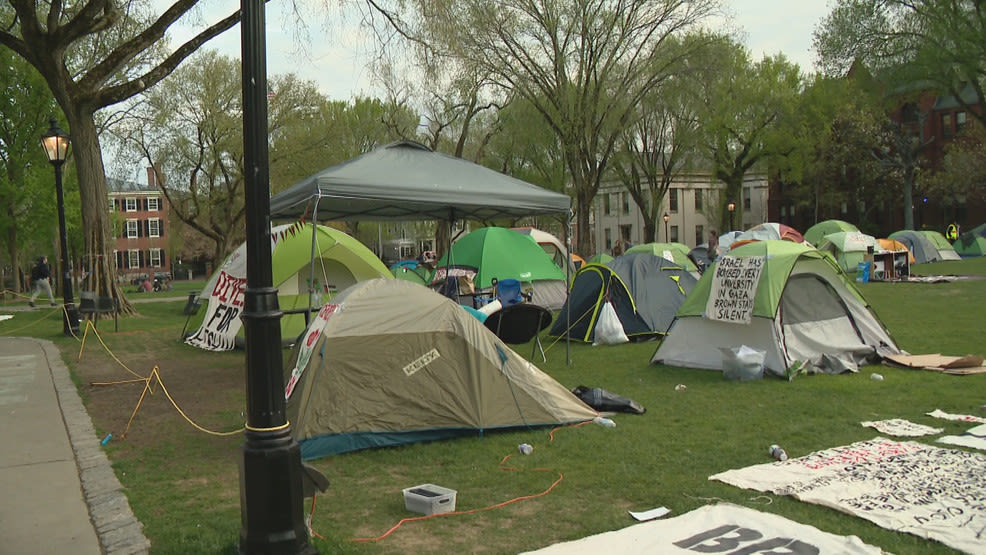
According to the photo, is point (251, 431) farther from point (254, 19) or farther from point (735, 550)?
point (735, 550)

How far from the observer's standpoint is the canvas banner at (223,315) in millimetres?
12688

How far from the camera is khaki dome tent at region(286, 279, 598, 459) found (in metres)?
5.91

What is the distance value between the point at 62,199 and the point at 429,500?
13.9m

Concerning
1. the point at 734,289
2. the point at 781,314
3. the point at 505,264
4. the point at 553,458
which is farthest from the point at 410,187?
the point at 505,264

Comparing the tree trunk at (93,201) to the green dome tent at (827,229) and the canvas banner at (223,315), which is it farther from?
the green dome tent at (827,229)

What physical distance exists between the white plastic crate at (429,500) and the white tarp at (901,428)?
12.2 feet

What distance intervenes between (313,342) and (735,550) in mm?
3765

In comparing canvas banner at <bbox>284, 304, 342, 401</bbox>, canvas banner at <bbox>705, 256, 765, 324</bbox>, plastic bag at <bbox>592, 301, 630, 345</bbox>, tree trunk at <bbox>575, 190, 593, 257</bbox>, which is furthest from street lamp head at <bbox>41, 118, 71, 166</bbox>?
tree trunk at <bbox>575, 190, 593, 257</bbox>

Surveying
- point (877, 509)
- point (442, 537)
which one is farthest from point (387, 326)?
point (877, 509)

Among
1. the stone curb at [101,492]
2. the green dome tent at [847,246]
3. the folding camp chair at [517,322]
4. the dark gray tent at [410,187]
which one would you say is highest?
the dark gray tent at [410,187]

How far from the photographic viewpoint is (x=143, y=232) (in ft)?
243

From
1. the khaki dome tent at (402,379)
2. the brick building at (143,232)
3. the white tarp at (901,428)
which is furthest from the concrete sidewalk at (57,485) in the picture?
the brick building at (143,232)

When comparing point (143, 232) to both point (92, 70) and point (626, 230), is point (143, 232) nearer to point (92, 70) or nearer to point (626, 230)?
point (626, 230)

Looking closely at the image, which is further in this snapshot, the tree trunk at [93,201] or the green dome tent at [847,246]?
the green dome tent at [847,246]
